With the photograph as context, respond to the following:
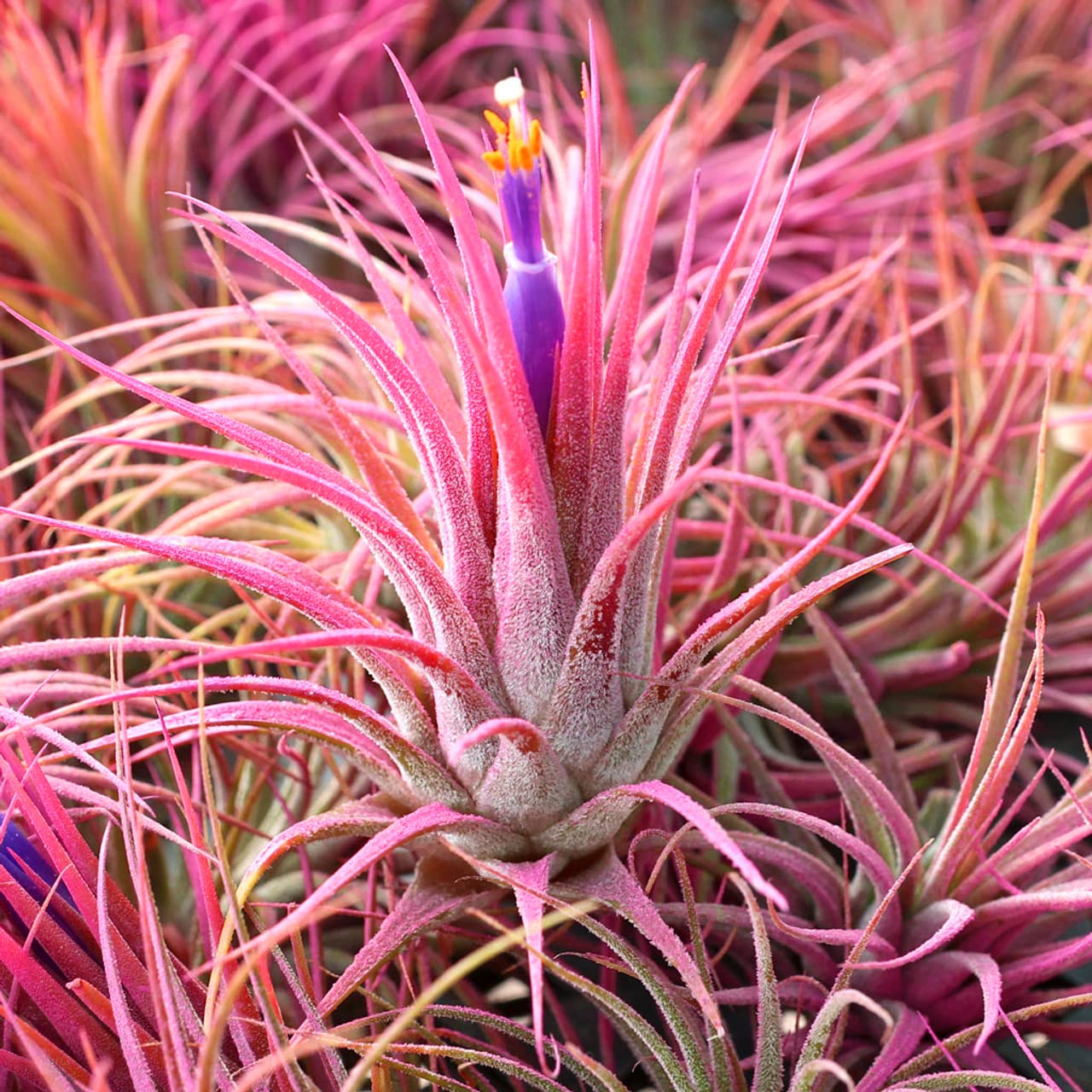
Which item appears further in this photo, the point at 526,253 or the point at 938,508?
the point at 938,508

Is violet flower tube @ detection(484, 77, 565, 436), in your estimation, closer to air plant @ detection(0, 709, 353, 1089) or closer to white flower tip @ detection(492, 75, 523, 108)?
white flower tip @ detection(492, 75, 523, 108)

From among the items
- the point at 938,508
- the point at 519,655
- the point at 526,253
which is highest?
the point at 526,253

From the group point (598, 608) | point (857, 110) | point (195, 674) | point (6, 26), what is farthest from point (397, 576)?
point (857, 110)

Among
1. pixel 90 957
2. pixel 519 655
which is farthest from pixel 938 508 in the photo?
pixel 90 957

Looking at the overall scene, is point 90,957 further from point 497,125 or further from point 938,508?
Result: point 938,508

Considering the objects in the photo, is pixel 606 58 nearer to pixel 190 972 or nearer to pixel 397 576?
pixel 397 576

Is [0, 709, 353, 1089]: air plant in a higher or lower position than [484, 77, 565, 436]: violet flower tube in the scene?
lower

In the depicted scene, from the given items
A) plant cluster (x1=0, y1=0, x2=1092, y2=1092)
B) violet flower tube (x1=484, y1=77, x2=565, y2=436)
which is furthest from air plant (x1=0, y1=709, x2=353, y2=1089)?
violet flower tube (x1=484, y1=77, x2=565, y2=436)
